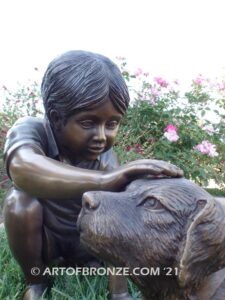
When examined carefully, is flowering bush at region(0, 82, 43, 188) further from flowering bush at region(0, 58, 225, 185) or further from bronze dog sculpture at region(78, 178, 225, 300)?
bronze dog sculpture at region(78, 178, 225, 300)

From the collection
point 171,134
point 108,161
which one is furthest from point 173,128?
point 108,161

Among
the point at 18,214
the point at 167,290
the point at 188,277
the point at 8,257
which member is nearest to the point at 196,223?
the point at 188,277

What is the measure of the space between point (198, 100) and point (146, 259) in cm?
400

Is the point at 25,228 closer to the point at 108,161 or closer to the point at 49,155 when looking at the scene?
the point at 49,155

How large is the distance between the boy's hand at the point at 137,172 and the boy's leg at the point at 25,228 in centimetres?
58

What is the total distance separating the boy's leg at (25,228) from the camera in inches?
82.7

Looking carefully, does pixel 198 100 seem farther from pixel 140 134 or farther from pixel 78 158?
pixel 78 158

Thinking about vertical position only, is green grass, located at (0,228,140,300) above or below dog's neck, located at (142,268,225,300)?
below

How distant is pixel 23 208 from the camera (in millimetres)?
2090

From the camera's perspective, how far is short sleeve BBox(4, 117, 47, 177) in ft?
6.27

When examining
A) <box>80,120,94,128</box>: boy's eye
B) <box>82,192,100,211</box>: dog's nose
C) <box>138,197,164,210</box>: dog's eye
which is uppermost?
<box>80,120,94,128</box>: boy's eye

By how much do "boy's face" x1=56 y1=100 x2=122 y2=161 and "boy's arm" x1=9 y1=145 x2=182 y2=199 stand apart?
0.15m

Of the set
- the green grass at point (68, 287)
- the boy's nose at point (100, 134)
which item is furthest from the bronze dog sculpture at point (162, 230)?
the green grass at point (68, 287)

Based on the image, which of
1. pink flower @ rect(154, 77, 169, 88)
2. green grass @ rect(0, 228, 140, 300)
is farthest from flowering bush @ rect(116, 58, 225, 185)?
green grass @ rect(0, 228, 140, 300)
